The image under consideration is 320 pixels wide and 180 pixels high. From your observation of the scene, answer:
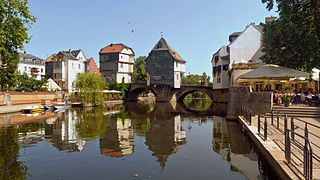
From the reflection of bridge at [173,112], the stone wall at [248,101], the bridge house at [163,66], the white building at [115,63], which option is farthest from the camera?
the white building at [115,63]

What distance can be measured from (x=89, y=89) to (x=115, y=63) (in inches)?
1083

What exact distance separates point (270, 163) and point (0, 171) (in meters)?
9.42

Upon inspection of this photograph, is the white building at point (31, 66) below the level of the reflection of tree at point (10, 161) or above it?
above

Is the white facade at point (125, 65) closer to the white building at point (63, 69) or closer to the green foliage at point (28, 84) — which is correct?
the white building at point (63, 69)

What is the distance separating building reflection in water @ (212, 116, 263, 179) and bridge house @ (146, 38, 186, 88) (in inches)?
1747

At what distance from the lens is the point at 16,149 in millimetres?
11516

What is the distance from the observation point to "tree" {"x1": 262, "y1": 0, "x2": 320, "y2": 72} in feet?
66.7

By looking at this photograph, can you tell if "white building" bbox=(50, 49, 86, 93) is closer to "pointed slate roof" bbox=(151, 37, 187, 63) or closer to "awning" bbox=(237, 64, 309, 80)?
"pointed slate roof" bbox=(151, 37, 187, 63)

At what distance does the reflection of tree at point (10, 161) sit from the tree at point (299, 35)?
22530mm

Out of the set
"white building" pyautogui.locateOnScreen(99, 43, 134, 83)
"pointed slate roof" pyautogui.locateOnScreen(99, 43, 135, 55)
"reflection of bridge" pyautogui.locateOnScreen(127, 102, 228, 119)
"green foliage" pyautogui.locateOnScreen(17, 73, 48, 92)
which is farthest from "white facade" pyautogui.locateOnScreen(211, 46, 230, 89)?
"green foliage" pyautogui.locateOnScreen(17, 73, 48, 92)

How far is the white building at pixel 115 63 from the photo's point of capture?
67500 millimetres

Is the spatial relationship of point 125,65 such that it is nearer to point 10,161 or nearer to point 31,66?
point 31,66

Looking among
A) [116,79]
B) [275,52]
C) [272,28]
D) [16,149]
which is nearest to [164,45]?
[116,79]

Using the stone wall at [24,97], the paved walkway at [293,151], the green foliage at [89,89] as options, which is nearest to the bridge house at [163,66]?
the green foliage at [89,89]
